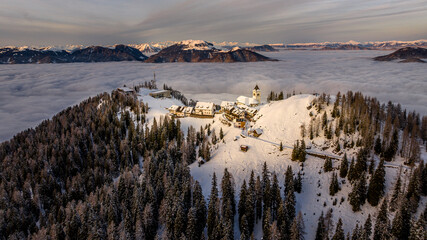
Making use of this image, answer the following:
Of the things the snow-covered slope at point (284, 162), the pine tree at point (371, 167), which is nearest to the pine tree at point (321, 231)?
the snow-covered slope at point (284, 162)

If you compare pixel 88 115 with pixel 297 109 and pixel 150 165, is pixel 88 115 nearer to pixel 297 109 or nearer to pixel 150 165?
pixel 150 165

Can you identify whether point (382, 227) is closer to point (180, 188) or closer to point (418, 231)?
point (418, 231)

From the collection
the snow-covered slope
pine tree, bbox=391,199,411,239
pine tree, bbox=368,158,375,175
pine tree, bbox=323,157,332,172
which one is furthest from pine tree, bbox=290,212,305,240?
pine tree, bbox=368,158,375,175

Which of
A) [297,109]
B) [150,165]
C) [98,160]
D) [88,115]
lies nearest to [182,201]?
[150,165]

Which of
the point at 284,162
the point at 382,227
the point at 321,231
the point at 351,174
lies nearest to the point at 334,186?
the point at 351,174

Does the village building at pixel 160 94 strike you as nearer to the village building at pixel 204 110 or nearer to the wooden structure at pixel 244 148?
the village building at pixel 204 110

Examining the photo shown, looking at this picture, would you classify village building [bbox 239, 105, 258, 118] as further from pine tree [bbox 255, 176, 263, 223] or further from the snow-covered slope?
pine tree [bbox 255, 176, 263, 223]
